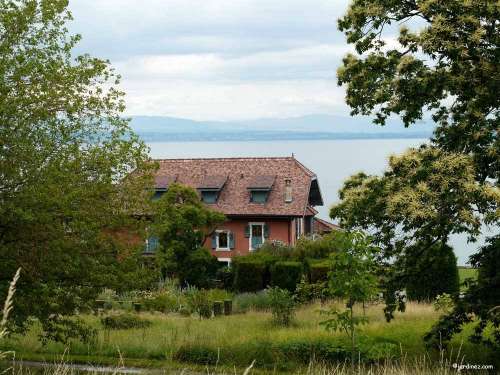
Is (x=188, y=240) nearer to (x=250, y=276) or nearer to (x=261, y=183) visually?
(x=250, y=276)

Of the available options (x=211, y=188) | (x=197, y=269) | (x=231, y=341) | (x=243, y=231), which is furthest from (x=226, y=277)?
(x=231, y=341)

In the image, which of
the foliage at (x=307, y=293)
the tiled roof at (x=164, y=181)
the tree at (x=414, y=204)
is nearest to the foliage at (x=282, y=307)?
the foliage at (x=307, y=293)

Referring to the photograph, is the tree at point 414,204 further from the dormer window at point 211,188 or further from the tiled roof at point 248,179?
the dormer window at point 211,188

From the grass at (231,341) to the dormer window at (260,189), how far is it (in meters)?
30.8

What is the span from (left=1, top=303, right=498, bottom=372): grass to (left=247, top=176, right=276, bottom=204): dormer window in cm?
3080

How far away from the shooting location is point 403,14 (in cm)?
1877

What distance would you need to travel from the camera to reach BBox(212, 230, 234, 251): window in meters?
60.5

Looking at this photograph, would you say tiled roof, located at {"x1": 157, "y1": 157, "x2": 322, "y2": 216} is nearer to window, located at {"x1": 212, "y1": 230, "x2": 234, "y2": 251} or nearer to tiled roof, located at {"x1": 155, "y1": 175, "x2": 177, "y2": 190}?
tiled roof, located at {"x1": 155, "y1": 175, "x2": 177, "y2": 190}

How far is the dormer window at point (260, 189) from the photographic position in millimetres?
59500

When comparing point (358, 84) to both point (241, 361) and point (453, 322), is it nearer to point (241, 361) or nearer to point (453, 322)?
point (453, 322)

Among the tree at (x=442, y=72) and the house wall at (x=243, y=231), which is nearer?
the tree at (x=442, y=72)

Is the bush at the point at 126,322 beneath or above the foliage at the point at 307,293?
beneath

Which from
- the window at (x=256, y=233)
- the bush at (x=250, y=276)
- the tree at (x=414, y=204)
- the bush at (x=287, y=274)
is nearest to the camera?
the tree at (x=414, y=204)

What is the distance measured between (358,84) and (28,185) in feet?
29.8
